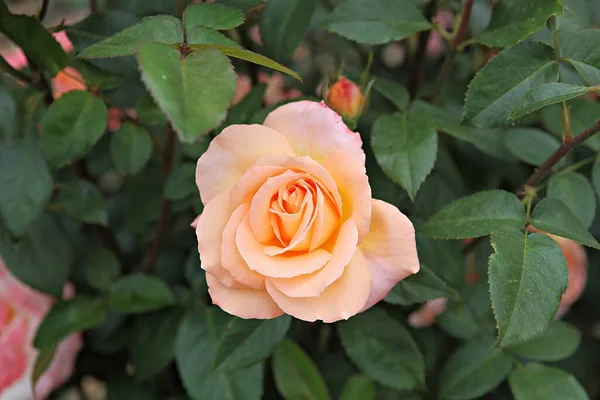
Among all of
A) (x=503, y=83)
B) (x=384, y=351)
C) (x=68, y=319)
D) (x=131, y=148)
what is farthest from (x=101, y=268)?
(x=503, y=83)

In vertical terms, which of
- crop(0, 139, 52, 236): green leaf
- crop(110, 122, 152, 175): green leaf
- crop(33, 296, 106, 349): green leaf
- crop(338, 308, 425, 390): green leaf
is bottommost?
crop(33, 296, 106, 349): green leaf

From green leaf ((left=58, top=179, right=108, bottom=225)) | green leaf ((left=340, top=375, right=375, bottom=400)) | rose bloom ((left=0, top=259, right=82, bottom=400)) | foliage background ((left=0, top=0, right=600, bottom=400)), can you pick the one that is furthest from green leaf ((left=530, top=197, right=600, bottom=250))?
rose bloom ((left=0, top=259, right=82, bottom=400))

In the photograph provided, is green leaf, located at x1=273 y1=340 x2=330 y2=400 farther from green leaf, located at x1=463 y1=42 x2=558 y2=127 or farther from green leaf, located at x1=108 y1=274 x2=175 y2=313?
green leaf, located at x1=463 y1=42 x2=558 y2=127

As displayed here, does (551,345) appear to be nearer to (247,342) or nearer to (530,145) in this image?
(530,145)

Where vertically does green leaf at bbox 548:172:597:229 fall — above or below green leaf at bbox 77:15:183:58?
below

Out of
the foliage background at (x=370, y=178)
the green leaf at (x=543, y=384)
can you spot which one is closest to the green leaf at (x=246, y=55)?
the foliage background at (x=370, y=178)

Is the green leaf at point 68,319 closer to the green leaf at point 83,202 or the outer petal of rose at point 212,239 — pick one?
the green leaf at point 83,202

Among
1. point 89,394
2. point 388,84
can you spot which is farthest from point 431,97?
point 89,394
